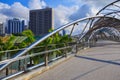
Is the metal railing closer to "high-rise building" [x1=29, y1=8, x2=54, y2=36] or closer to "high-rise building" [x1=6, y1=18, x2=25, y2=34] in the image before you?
"high-rise building" [x1=29, y1=8, x2=54, y2=36]

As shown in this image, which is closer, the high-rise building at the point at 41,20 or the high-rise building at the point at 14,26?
the high-rise building at the point at 41,20

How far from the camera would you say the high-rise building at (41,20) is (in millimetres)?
121000

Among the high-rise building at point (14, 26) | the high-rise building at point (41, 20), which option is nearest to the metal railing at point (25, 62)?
the high-rise building at point (41, 20)

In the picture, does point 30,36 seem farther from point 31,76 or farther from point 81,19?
point 31,76

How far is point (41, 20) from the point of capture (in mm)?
127375

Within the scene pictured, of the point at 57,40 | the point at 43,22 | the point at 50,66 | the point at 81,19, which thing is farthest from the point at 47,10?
the point at 50,66

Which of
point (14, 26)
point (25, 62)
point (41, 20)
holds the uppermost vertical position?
point (14, 26)

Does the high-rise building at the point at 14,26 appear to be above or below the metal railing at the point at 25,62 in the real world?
above

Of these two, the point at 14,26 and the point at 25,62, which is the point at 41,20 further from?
the point at 25,62

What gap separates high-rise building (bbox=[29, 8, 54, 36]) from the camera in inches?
4764

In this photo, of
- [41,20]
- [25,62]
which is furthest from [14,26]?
[25,62]

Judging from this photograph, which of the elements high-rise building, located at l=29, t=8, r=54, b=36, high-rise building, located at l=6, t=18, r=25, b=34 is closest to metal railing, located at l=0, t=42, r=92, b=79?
high-rise building, located at l=29, t=8, r=54, b=36

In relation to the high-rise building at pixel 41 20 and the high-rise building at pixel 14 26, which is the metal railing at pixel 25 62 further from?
the high-rise building at pixel 14 26

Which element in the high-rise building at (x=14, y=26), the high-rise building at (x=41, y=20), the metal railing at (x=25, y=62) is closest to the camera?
the metal railing at (x=25, y=62)
